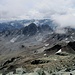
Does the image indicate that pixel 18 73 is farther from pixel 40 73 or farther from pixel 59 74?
pixel 59 74

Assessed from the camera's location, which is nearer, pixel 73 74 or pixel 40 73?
pixel 73 74

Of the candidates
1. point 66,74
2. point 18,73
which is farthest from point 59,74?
point 18,73

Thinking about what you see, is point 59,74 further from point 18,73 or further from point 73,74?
point 18,73

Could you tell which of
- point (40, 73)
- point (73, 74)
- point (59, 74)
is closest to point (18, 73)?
point (40, 73)

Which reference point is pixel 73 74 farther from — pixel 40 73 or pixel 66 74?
pixel 40 73

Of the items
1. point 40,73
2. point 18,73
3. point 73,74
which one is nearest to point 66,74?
point 73,74

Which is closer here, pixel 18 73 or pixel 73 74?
pixel 73 74

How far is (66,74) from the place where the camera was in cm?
5603

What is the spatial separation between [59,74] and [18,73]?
35.8 ft

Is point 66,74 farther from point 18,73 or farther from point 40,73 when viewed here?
point 18,73

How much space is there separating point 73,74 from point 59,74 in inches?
163

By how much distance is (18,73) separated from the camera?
61906mm

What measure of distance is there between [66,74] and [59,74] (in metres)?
2.69

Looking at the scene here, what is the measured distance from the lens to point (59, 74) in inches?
2295
